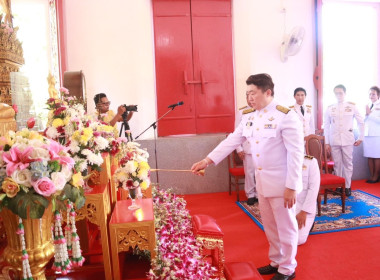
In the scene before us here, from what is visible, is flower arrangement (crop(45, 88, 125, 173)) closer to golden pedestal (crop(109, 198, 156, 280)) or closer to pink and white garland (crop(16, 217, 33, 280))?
golden pedestal (crop(109, 198, 156, 280))

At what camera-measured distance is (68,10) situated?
505cm

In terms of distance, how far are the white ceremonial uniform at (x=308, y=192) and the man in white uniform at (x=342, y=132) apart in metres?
2.10

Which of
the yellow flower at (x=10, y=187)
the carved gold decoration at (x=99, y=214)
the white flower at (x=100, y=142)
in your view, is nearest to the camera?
the yellow flower at (x=10, y=187)

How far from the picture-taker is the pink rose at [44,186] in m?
1.22

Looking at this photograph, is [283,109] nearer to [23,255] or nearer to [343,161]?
[23,255]

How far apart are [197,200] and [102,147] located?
3058mm

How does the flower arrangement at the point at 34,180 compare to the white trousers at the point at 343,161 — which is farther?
the white trousers at the point at 343,161

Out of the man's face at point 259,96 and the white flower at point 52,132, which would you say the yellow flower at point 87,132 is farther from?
the man's face at point 259,96

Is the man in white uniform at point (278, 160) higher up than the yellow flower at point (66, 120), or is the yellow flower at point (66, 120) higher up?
the yellow flower at point (66, 120)

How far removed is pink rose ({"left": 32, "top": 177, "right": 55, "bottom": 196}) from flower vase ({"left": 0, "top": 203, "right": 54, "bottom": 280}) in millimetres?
126

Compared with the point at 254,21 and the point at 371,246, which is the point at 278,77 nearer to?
the point at 254,21

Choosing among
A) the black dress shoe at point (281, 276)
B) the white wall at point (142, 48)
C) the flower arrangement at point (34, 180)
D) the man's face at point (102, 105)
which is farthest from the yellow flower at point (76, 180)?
the white wall at point (142, 48)

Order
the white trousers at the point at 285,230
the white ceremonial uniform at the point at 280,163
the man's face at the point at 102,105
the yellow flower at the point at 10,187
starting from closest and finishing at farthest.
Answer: the yellow flower at the point at 10,187 → the white ceremonial uniform at the point at 280,163 → the white trousers at the point at 285,230 → the man's face at the point at 102,105

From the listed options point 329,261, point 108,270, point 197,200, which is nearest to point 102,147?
point 108,270
